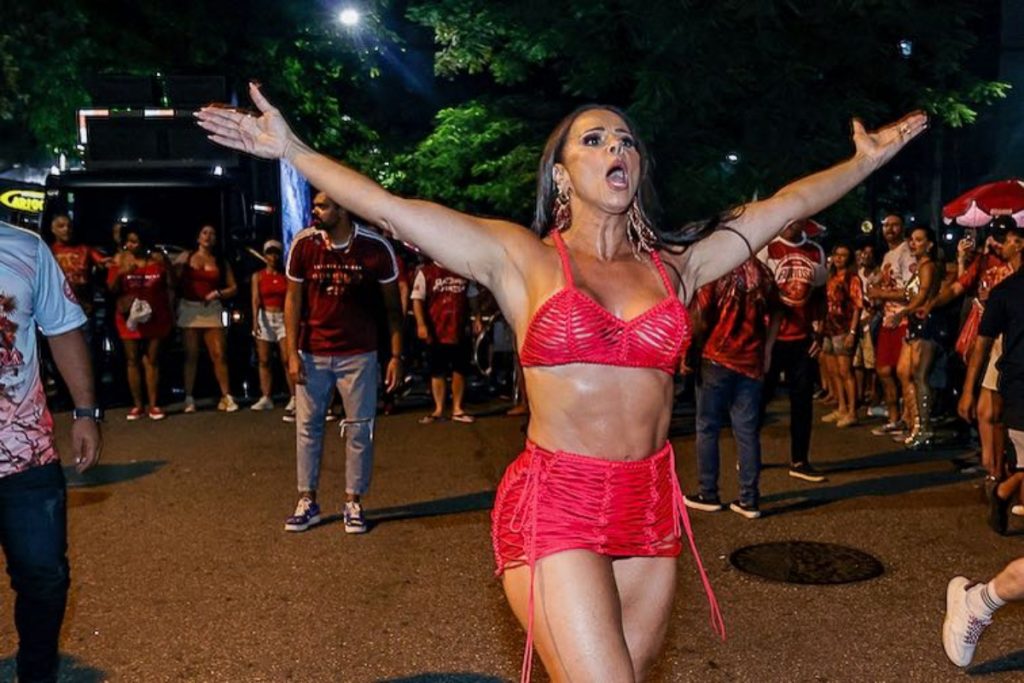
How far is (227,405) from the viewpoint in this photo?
13.0m

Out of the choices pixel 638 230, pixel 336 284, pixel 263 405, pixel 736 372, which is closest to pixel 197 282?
pixel 263 405

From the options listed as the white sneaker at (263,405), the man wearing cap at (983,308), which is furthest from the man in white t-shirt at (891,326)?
the white sneaker at (263,405)

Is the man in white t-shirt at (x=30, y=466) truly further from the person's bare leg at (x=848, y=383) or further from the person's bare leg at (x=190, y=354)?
the person's bare leg at (x=190, y=354)

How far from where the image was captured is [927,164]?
36.1m

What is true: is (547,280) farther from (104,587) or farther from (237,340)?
(237,340)

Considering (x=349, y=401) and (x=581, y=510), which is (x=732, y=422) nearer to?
(x=349, y=401)

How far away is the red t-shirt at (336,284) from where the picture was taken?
24.2 feet

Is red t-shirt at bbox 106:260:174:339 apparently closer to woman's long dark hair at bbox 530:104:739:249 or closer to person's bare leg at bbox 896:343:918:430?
person's bare leg at bbox 896:343:918:430

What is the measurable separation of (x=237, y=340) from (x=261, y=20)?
8782mm

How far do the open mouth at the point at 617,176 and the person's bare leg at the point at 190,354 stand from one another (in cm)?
1052

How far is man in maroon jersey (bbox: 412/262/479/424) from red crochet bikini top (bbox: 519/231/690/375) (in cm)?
895

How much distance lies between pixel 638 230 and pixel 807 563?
3.73 m

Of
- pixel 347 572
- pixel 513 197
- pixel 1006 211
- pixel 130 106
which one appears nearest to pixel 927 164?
pixel 513 197

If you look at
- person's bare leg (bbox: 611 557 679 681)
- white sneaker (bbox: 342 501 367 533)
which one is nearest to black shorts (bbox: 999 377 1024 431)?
person's bare leg (bbox: 611 557 679 681)
